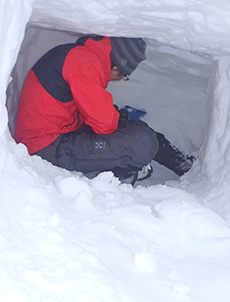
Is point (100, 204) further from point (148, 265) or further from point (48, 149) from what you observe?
point (48, 149)

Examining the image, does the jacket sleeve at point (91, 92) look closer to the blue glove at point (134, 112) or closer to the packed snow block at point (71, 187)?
the packed snow block at point (71, 187)

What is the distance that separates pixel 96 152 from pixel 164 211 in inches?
26.9

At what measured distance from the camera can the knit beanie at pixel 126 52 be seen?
1602 millimetres

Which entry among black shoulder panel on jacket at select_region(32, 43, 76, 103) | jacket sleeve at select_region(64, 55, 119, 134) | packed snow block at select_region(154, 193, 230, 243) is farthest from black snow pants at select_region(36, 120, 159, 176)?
packed snow block at select_region(154, 193, 230, 243)

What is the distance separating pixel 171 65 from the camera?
7.85 feet

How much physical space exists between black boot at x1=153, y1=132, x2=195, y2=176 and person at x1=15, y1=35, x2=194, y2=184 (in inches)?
23.9

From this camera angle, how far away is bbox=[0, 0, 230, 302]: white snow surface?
2.77 ft

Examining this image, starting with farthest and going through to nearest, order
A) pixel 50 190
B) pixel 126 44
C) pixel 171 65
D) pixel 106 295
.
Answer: pixel 171 65, pixel 126 44, pixel 50 190, pixel 106 295

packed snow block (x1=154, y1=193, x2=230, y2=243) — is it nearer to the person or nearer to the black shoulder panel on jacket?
the person

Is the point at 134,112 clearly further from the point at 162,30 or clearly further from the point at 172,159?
the point at 162,30

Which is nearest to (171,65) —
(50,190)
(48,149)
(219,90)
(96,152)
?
(219,90)

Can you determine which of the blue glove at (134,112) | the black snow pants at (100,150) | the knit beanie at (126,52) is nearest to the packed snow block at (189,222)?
the black snow pants at (100,150)

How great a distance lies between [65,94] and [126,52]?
397mm

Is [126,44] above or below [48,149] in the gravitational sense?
above
